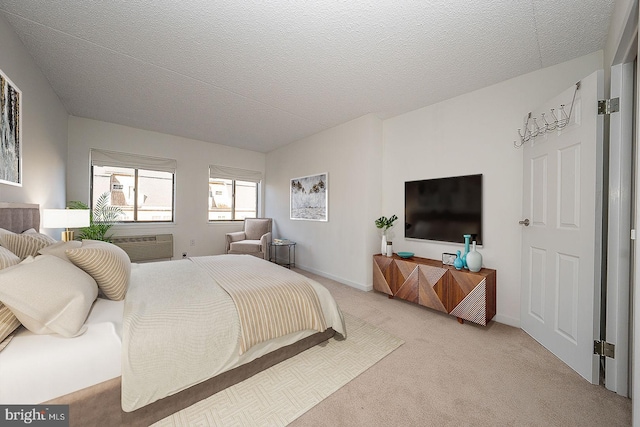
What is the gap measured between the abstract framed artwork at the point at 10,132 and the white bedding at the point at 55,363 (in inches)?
58.8

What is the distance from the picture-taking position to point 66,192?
384cm

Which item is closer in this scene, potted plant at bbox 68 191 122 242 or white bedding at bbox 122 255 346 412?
white bedding at bbox 122 255 346 412

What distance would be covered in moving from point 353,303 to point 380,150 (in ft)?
7.51

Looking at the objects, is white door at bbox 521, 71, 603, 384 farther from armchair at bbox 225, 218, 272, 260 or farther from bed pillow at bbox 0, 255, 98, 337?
armchair at bbox 225, 218, 272, 260

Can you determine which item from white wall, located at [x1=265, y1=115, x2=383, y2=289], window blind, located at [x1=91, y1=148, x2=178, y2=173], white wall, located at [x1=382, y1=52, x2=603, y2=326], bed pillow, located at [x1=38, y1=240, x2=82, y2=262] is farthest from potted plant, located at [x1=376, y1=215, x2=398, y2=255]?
window blind, located at [x1=91, y1=148, x2=178, y2=173]

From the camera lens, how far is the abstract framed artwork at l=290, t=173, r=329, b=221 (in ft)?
14.3

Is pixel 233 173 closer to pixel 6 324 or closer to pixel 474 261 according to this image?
pixel 6 324

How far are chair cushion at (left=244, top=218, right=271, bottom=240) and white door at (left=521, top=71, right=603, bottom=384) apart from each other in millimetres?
4349

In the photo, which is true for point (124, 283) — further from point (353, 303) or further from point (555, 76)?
point (555, 76)

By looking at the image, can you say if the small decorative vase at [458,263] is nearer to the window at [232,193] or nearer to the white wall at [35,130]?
the white wall at [35,130]

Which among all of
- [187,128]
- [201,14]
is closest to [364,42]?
[201,14]

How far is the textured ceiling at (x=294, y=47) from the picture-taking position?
1744mm

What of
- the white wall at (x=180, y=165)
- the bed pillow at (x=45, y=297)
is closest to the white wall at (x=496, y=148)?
the bed pillow at (x=45, y=297)

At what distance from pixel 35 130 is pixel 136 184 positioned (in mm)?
2225
